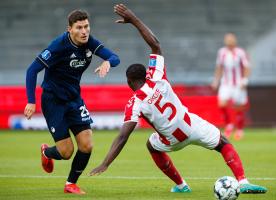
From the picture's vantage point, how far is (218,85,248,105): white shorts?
21.1 metres

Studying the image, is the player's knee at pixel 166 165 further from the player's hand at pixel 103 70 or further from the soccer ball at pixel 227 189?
the player's hand at pixel 103 70

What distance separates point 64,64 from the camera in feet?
31.8

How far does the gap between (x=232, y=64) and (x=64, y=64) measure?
12131 mm

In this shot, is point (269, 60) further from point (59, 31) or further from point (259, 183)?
point (259, 183)

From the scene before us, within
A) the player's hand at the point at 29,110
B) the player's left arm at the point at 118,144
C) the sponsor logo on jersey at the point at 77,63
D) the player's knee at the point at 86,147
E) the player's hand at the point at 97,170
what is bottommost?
the player's knee at the point at 86,147

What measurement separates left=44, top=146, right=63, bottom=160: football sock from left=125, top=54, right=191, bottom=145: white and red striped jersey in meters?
1.50

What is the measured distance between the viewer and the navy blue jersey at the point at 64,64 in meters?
9.52

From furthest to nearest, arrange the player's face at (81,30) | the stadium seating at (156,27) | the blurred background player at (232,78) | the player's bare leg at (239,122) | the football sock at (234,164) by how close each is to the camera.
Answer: the stadium seating at (156,27)
the blurred background player at (232,78)
the player's bare leg at (239,122)
the player's face at (81,30)
the football sock at (234,164)

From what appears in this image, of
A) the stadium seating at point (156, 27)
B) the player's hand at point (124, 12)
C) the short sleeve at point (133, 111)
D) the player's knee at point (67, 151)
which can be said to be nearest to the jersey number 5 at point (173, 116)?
the short sleeve at point (133, 111)

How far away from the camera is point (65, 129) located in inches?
387

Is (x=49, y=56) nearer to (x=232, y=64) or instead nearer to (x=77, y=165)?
(x=77, y=165)

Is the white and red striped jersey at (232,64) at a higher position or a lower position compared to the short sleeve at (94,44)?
lower

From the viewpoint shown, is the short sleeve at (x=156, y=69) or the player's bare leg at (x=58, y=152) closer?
the short sleeve at (x=156, y=69)

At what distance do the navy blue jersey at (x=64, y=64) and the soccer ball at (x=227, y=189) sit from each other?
89.3 inches
